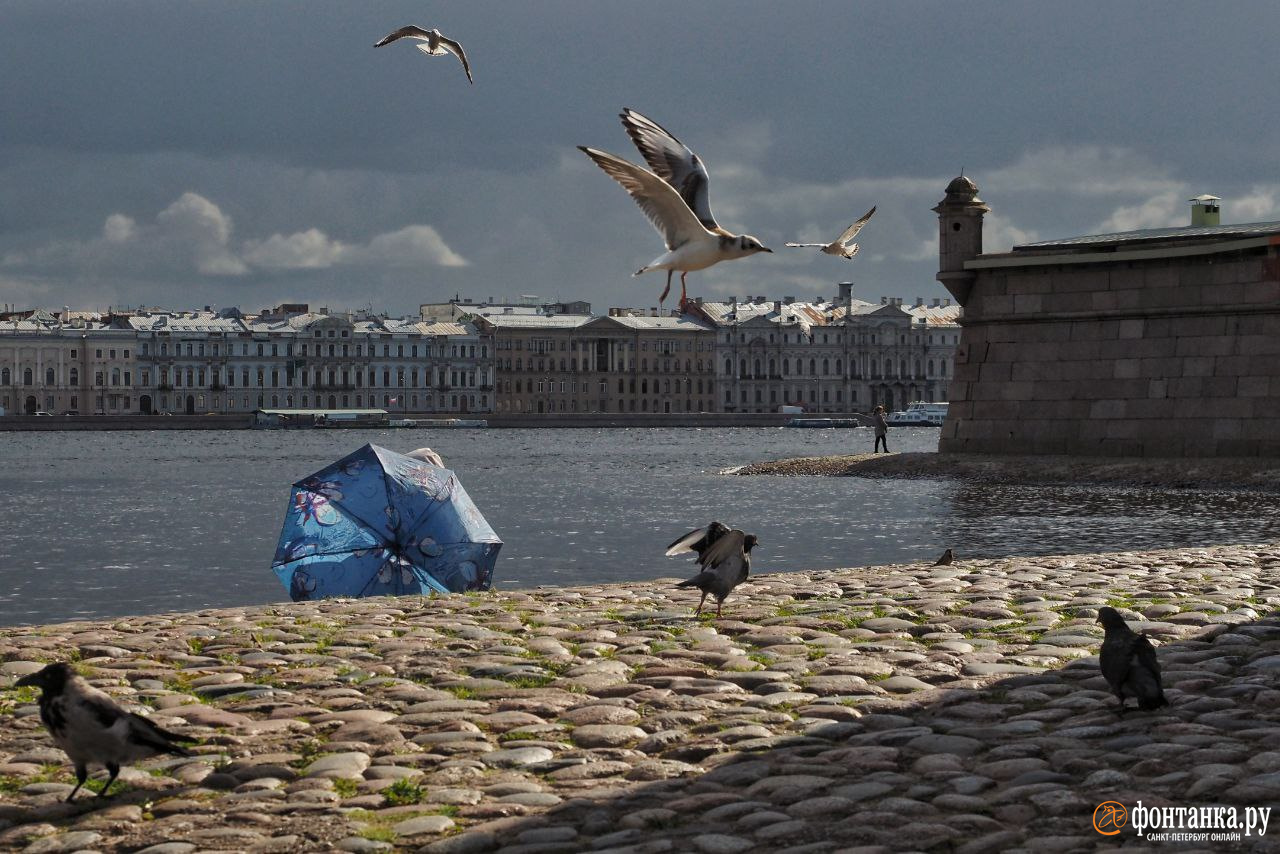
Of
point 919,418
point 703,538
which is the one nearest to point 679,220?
point 703,538

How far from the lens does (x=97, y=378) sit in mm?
150625

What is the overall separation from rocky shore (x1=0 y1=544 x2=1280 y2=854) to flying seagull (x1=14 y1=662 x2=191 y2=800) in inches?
7.0

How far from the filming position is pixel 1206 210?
39.0 m

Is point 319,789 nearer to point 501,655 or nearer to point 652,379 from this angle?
point 501,655

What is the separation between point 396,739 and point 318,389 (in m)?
153

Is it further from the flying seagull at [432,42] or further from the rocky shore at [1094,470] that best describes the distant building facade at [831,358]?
the flying seagull at [432,42]

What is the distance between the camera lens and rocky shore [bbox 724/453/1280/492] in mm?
29469

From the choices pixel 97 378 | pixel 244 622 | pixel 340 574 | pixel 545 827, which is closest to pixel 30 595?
pixel 340 574

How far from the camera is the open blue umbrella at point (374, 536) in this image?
13922mm

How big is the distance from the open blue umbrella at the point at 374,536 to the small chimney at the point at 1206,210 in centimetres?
2847

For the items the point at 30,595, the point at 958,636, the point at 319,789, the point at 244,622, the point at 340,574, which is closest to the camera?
the point at 319,789

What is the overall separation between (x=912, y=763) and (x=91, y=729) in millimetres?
2899

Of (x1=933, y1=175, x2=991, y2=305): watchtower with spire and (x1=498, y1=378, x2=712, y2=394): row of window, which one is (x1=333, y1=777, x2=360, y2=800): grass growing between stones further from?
(x1=498, y1=378, x2=712, y2=394): row of window

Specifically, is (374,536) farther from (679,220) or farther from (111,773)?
(111,773)
